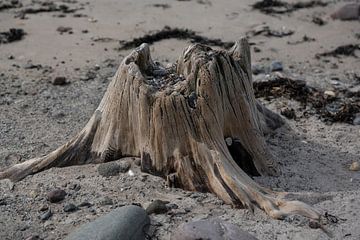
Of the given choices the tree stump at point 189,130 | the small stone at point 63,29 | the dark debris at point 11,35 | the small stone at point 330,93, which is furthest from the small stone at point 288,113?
the dark debris at point 11,35

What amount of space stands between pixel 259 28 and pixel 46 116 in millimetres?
3861

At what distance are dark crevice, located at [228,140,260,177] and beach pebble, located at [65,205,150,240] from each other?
1000 millimetres

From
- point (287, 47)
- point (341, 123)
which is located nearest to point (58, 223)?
point (341, 123)

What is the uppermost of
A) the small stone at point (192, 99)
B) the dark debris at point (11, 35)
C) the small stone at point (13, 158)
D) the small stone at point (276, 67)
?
the small stone at point (192, 99)

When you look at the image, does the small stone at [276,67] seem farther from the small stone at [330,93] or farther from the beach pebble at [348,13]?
the beach pebble at [348,13]

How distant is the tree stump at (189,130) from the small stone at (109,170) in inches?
2.7

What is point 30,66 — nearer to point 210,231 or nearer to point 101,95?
point 101,95

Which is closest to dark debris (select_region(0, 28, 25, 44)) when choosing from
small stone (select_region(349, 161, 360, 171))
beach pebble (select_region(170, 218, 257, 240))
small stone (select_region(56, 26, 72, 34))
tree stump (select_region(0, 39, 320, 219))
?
small stone (select_region(56, 26, 72, 34))

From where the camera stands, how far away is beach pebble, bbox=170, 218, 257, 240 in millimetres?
3500

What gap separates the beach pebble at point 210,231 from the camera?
350cm

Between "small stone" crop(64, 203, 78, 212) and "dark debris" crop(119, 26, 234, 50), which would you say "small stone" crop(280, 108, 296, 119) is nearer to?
"dark debris" crop(119, 26, 234, 50)

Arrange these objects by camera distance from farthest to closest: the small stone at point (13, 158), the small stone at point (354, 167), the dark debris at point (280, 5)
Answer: the dark debris at point (280, 5) < the small stone at point (13, 158) < the small stone at point (354, 167)

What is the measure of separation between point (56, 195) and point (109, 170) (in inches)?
17.0

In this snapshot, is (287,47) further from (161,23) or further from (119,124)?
(119,124)
